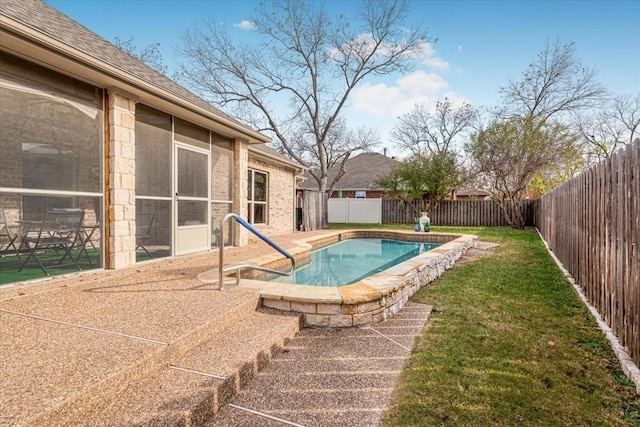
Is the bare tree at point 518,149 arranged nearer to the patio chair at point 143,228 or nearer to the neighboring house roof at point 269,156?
the neighboring house roof at point 269,156

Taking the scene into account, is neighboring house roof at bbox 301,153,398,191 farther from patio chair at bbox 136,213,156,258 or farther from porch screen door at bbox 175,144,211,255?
patio chair at bbox 136,213,156,258

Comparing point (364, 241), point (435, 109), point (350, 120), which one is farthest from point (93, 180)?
point (435, 109)

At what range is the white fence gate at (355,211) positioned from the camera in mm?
21641

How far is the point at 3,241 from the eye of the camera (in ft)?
12.5

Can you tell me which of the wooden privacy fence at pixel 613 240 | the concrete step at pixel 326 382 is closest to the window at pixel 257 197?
the concrete step at pixel 326 382

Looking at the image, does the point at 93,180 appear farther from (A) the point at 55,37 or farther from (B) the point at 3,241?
(A) the point at 55,37

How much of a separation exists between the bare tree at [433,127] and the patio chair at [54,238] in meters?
22.8

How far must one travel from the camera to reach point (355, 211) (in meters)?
22.1

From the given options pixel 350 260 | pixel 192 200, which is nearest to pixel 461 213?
pixel 350 260

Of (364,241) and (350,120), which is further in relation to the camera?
(350,120)

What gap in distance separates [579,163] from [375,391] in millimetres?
24526

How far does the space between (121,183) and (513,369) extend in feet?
17.3

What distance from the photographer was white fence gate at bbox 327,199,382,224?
21.6 metres

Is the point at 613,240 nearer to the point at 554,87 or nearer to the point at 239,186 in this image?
the point at 239,186
